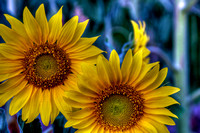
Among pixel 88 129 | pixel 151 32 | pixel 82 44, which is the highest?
pixel 151 32

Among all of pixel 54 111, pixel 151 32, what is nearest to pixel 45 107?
pixel 54 111

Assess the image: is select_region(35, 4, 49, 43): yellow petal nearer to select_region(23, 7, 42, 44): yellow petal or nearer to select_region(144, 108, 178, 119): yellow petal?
select_region(23, 7, 42, 44): yellow petal

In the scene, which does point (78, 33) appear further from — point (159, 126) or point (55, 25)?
point (159, 126)

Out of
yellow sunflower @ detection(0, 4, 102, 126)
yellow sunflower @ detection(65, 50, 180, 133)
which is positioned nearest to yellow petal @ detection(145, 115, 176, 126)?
yellow sunflower @ detection(65, 50, 180, 133)

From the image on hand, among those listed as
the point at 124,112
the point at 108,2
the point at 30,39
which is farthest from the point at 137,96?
the point at 108,2

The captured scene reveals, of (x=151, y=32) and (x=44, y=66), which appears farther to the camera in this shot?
(x=151, y=32)

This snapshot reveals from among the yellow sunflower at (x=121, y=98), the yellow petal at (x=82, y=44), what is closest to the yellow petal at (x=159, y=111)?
the yellow sunflower at (x=121, y=98)
